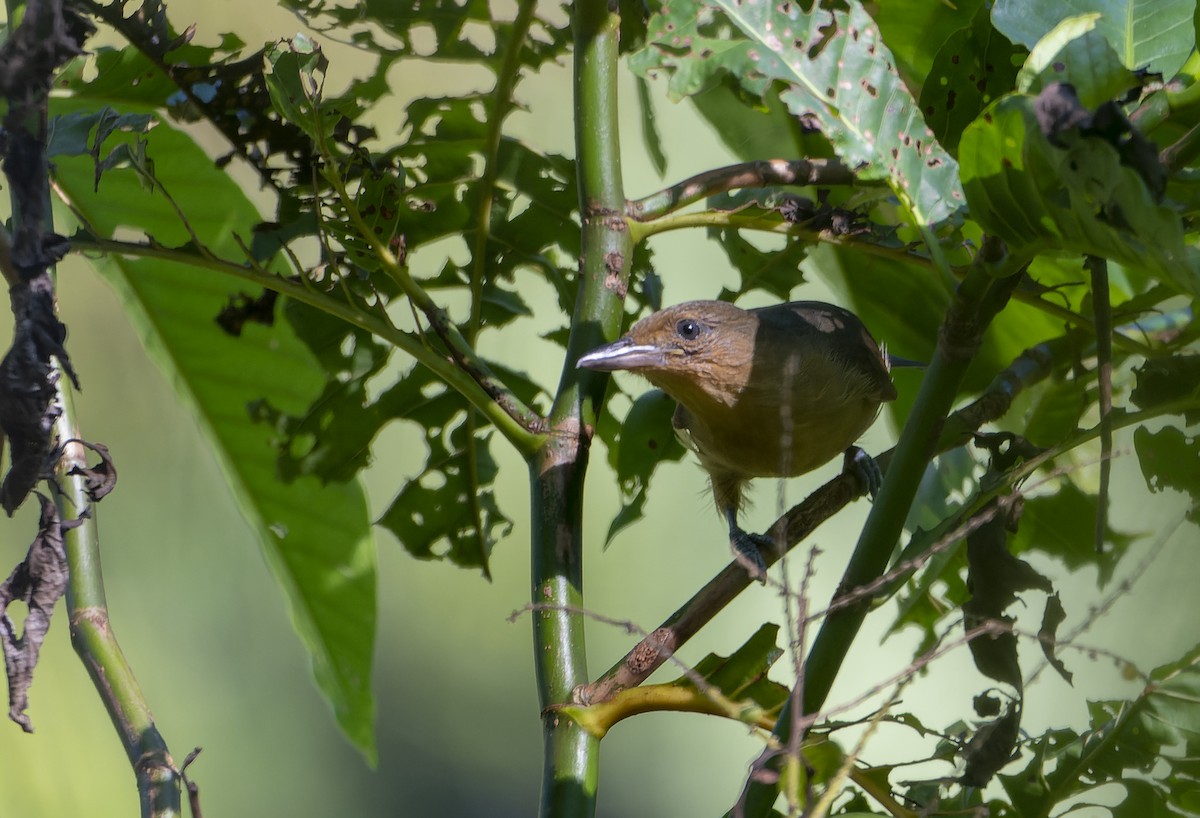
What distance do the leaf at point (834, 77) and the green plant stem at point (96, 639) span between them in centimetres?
73

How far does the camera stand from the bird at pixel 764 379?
2.00 m

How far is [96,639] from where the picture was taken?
1223 millimetres

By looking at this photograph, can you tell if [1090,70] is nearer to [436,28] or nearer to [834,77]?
[834,77]

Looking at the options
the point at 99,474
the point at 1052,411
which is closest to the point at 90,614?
the point at 99,474

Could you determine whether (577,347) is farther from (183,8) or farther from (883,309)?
(183,8)

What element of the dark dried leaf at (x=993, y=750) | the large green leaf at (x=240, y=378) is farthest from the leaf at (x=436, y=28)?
the dark dried leaf at (x=993, y=750)

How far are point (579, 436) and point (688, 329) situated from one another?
0.76 m

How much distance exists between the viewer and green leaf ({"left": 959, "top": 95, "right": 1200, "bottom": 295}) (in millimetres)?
843

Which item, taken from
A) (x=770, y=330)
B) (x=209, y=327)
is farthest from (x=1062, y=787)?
(x=209, y=327)

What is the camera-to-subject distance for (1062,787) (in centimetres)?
134

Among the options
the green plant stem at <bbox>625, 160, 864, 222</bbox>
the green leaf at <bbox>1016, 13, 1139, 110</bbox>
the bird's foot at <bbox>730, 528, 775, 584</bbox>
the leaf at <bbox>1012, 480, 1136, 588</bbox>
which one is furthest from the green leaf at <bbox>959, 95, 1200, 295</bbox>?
the bird's foot at <bbox>730, 528, 775, 584</bbox>

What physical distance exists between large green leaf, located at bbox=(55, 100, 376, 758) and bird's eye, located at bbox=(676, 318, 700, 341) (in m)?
0.59

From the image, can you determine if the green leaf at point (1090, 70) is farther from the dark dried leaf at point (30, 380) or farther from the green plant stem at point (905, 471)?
the dark dried leaf at point (30, 380)

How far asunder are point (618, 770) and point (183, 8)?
6.89ft
